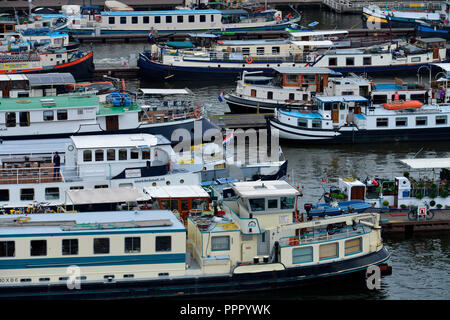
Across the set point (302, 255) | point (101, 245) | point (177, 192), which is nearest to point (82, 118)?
point (177, 192)

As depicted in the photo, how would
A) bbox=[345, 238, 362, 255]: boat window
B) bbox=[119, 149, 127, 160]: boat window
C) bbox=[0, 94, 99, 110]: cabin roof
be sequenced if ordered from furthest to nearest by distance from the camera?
bbox=[0, 94, 99, 110]: cabin roof
bbox=[119, 149, 127, 160]: boat window
bbox=[345, 238, 362, 255]: boat window

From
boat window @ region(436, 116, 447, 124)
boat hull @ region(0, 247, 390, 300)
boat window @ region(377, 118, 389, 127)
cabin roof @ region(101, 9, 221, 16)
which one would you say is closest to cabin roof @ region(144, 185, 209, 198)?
boat hull @ region(0, 247, 390, 300)

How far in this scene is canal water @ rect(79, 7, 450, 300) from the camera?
35969mm

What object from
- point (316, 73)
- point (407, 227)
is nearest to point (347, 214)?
point (407, 227)

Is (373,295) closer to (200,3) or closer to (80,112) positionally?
(80,112)

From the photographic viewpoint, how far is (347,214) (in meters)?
36.8

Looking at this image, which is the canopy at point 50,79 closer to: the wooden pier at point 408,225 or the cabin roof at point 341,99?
the cabin roof at point 341,99

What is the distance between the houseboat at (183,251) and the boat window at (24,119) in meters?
17.5

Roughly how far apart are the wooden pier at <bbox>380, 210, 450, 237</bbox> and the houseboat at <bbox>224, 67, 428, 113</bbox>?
1860 centimetres

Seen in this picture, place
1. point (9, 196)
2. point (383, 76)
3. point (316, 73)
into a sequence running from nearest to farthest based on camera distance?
point (9, 196) < point (316, 73) < point (383, 76)

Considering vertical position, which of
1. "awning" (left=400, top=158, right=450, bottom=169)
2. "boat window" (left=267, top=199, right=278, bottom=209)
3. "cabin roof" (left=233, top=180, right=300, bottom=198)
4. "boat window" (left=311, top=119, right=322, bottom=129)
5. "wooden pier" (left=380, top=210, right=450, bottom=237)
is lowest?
"wooden pier" (left=380, top=210, right=450, bottom=237)

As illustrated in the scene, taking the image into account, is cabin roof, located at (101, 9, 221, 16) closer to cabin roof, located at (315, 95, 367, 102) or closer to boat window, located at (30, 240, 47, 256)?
cabin roof, located at (315, 95, 367, 102)

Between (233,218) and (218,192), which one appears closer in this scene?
(233,218)

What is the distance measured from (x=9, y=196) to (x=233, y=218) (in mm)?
10572
